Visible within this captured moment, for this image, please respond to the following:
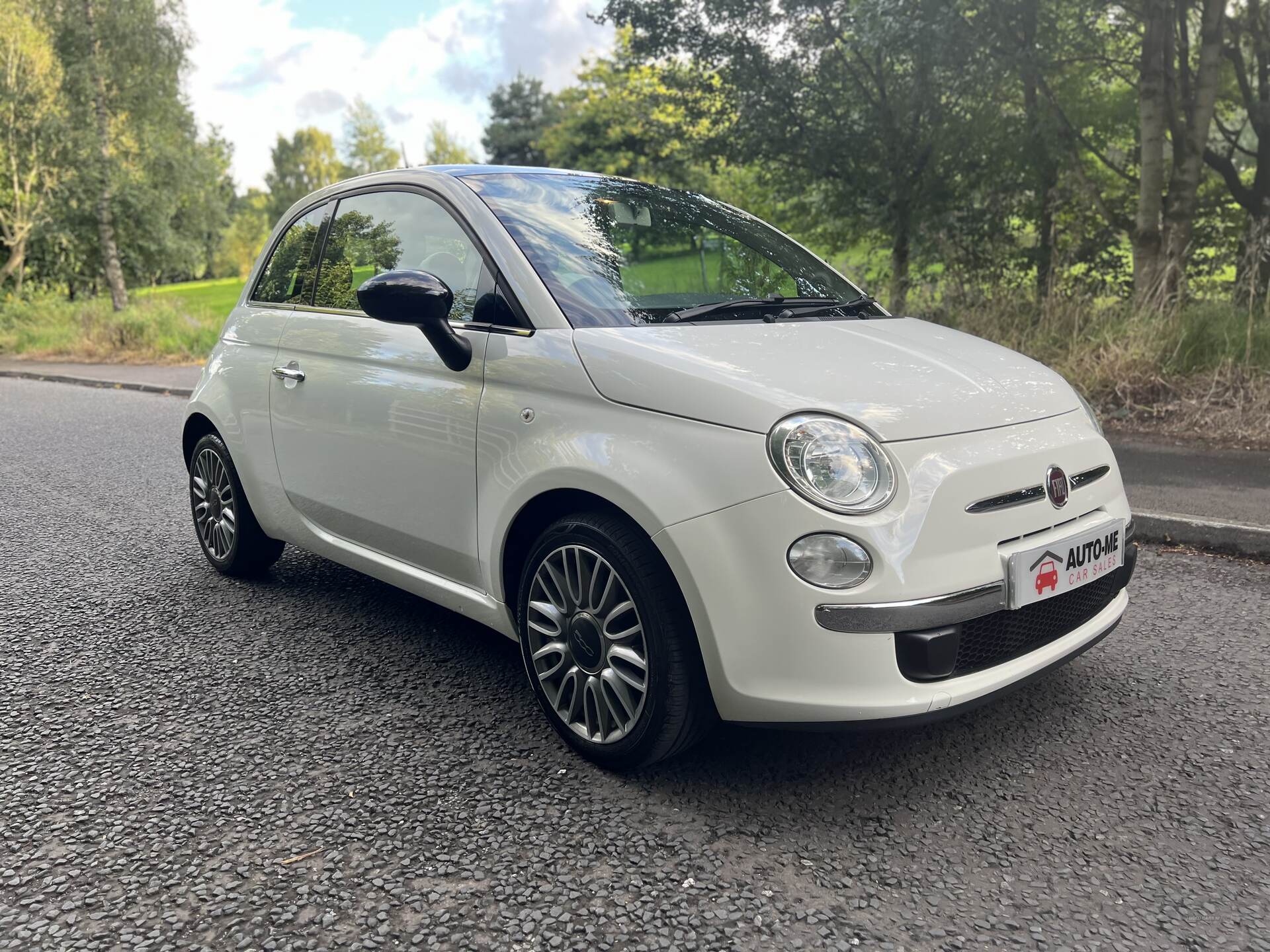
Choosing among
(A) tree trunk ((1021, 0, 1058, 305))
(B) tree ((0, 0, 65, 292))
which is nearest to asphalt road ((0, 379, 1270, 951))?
(A) tree trunk ((1021, 0, 1058, 305))

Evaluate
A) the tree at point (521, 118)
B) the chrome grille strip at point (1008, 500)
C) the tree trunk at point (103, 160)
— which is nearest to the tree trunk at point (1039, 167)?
the chrome grille strip at point (1008, 500)

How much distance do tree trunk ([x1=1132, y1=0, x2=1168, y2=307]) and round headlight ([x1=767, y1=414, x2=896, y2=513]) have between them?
798 cm

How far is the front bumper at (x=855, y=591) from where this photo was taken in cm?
218

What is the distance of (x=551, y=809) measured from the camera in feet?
8.00

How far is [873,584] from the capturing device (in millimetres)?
2174

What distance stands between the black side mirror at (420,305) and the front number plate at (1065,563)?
5.40 ft

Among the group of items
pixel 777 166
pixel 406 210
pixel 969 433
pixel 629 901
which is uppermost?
pixel 777 166

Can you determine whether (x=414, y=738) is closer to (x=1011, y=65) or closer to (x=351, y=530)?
(x=351, y=530)

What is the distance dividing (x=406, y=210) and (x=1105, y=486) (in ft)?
7.98

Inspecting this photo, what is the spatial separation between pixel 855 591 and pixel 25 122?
28.9 meters

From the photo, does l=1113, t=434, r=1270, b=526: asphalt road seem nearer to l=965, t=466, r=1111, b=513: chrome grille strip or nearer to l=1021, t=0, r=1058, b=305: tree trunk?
l=965, t=466, r=1111, b=513: chrome grille strip

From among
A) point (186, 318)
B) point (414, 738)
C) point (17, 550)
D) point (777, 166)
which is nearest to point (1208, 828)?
point (414, 738)

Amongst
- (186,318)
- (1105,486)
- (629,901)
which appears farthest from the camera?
(186,318)

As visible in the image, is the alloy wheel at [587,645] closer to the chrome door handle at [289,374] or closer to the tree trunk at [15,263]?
the chrome door handle at [289,374]
